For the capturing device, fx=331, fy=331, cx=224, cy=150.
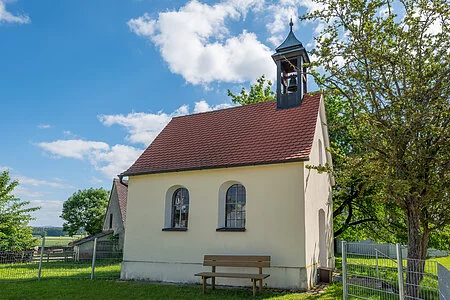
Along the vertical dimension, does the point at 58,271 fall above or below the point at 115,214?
below

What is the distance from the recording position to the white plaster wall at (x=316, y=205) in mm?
11102

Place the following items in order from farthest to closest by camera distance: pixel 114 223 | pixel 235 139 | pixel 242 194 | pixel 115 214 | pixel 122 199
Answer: pixel 122 199, pixel 115 214, pixel 114 223, pixel 235 139, pixel 242 194

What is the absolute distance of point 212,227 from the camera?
12250 mm

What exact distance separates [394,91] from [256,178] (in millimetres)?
5199

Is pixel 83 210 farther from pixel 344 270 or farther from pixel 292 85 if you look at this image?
pixel 344 270

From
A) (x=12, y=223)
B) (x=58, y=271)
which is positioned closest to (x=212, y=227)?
(x=58, y=271)

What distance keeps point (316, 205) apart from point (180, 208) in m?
5.42

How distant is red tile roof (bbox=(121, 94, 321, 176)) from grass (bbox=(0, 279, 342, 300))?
424cm

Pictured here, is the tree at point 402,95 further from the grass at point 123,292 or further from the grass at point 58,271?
the grass at point 58,271

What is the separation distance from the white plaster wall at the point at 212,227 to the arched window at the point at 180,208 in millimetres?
466

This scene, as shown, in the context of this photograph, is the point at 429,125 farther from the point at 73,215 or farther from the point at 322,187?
the point at 73,215

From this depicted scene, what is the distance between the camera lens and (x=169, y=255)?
12836 mm

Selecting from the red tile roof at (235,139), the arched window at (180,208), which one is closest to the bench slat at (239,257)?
the arched window at (180,208)

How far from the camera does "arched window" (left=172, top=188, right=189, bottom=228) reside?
13.4m
